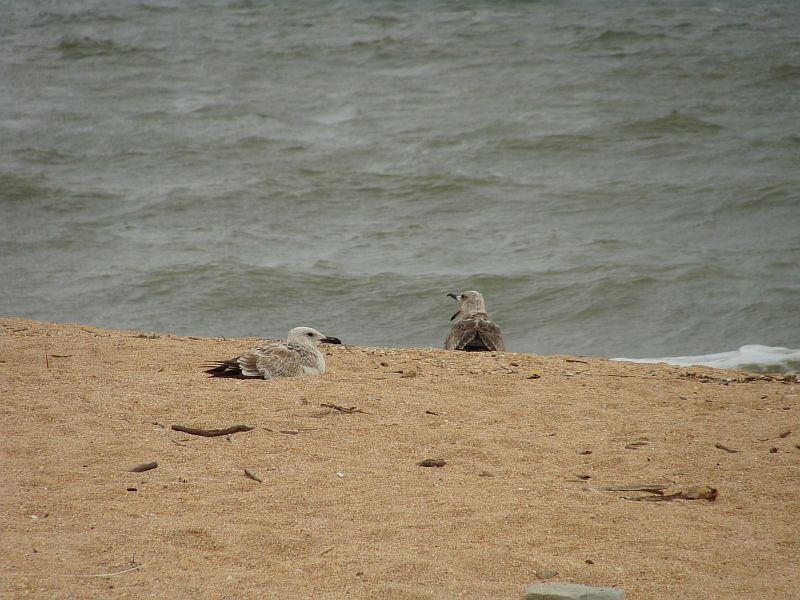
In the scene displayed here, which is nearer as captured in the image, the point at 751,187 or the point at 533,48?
the point at 751,187

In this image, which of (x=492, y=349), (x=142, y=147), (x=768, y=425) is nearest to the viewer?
(x=768, y=425)

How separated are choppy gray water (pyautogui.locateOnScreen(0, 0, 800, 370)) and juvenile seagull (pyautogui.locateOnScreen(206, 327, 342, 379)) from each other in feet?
16.5

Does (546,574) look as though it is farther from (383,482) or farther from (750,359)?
(750,359)

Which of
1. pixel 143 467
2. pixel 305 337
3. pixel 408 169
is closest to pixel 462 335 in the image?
pixel 305 337

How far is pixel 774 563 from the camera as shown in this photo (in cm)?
430

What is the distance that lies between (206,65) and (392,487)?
75.2ft

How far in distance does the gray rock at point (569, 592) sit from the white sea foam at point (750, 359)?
6708 mm

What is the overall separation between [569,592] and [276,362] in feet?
12.0

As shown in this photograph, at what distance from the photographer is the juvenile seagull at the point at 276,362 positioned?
6.95 m

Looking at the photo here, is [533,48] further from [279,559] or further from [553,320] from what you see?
[279,559]

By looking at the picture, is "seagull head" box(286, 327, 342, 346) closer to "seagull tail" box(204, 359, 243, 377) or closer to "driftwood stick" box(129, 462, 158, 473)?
"seagull tail" box(204, 359, 243, 377)

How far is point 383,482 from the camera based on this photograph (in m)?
5.11

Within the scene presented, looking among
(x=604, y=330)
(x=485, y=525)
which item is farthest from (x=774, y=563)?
(x=604, y=330)

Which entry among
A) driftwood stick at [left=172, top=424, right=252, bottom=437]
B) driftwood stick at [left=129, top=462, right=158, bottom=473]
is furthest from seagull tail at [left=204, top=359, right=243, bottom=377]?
driftwood stick at [left=129, top=462, right=158, bottom=473]
